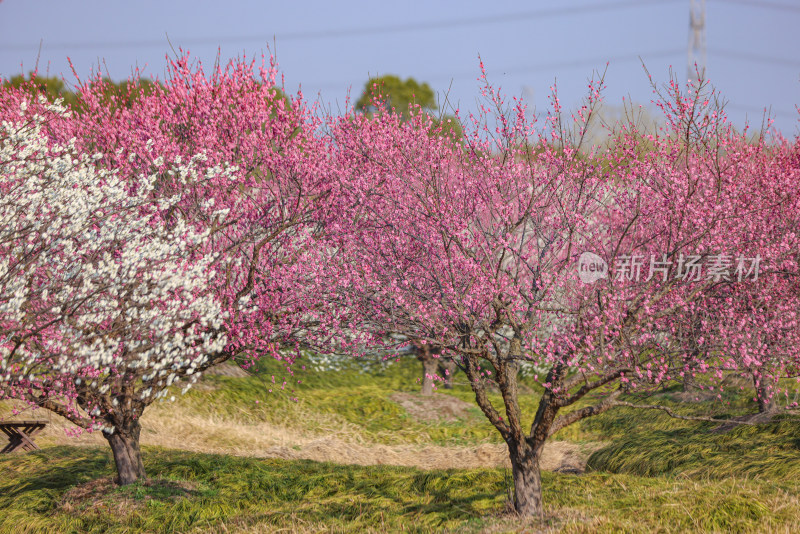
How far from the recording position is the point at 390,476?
1171cm

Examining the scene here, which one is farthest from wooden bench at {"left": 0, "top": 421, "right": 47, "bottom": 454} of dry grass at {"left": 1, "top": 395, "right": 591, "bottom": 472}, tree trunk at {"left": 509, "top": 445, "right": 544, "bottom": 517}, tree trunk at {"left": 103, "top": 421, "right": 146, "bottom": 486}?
tree trunk at {"left": 509, "top": 445, "right": 544, "bottom": 517}

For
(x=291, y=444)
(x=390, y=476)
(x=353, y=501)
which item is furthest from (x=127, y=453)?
(x=291, y=444)

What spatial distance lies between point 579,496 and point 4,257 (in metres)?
8.05

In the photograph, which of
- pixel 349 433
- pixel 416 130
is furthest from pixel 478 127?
pixel 349 433

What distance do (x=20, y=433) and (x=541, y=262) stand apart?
1083cm

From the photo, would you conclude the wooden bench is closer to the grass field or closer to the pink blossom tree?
the grass field

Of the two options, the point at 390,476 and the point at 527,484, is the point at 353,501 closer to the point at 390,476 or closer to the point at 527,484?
the point at 390,476

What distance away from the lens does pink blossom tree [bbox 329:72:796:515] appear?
328 inches

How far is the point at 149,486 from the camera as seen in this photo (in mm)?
10477

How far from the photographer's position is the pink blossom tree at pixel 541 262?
8320mm

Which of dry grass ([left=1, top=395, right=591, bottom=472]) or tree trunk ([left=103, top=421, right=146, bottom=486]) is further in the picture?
dry grass ([left=1, top=395, right=591, bottom=472])

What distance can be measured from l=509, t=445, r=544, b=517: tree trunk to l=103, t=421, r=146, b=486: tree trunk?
18.8 ft

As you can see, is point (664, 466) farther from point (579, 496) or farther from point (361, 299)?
point (361, 299)

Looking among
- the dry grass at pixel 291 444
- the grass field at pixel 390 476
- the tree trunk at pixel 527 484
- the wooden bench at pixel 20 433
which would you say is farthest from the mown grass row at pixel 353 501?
the dry grass at pixel 291 444
